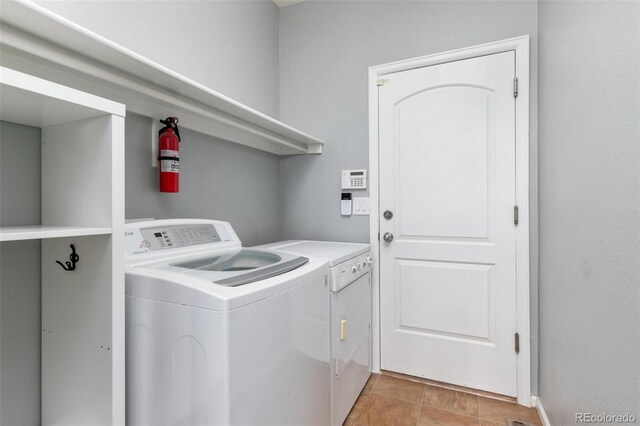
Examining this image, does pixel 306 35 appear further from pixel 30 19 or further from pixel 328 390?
pixel 328 390

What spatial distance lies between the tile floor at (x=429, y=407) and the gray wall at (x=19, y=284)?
144cm

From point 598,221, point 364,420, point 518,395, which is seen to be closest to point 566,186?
point 598,221

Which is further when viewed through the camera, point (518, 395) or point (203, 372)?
point (518, 395)

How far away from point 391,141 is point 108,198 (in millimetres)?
1809

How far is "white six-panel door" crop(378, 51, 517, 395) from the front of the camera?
1.94m

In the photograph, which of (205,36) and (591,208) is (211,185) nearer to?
(205,36)

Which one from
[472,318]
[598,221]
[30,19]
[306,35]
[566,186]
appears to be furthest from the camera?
[306,35]

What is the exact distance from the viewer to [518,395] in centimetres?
189

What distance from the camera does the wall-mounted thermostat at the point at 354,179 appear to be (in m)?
2.31

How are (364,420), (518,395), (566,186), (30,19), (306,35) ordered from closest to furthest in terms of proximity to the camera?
(30,19), (566,186), (364,420), (518,395), (306,35)

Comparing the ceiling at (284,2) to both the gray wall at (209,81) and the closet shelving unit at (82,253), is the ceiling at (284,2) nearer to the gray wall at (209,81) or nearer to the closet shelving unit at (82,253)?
the gray wall at (209,81)

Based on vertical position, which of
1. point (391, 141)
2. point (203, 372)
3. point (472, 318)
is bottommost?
point (472, 318)

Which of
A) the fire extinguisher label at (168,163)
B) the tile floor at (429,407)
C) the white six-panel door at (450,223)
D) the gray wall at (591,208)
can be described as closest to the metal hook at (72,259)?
the fire extinguisher label at (168,163)

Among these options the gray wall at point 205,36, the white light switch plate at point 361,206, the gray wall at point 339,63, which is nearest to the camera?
the gray wall at point 205,36
